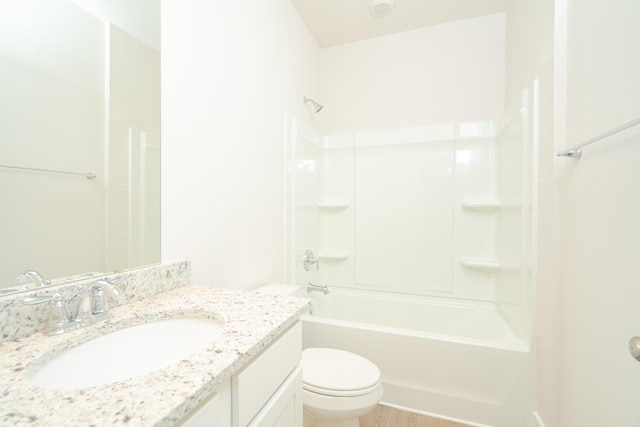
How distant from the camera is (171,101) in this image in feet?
3.37

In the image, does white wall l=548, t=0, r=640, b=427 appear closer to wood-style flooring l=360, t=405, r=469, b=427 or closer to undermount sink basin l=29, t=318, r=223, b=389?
wood-style flooring l=360, t=405, r=469, b=427

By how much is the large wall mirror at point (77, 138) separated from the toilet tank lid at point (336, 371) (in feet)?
2.88

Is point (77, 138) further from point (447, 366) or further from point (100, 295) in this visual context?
point (447, 366)

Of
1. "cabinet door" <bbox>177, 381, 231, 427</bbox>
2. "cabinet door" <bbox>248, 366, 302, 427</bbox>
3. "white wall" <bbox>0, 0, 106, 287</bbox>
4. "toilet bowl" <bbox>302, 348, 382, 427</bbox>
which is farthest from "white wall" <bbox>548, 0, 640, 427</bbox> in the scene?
"white wall" <bbox>0, 0, 106, 287</bbox>

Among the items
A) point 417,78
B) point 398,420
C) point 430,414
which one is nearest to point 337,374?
point 398,420

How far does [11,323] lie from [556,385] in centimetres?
195

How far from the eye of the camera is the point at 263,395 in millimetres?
675

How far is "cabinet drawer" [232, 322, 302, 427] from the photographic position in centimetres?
58

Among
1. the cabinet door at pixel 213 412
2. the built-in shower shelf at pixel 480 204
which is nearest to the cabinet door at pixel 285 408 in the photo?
the cabinet door at pixel 213 412

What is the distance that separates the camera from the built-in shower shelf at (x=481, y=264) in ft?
6.54

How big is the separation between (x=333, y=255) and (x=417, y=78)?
5.70ft

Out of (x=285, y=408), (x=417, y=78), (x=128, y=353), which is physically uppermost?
(x=417, y=78)

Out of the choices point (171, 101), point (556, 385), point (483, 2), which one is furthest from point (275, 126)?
point (556, 385)

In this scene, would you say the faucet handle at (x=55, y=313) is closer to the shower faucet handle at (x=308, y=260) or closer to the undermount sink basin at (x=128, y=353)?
the undermount sink basin at (x=128, y=353)
